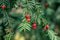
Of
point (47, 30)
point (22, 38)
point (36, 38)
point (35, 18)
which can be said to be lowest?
point (22, 38)

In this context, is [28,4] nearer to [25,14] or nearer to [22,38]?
[25,14]

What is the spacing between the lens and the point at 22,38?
2.88 meters

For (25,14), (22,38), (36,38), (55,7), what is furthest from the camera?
(55,7)

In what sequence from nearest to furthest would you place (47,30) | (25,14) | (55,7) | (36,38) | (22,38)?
(25,14), (47,30), (36,38), (22,38), (55,7)

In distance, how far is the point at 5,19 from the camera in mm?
1707

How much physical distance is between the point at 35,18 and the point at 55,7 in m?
2.15

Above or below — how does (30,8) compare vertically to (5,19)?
above

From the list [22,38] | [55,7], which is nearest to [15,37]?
[22,38]

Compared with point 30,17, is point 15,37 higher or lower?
lower

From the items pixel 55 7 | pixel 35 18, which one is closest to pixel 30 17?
pixel 35 18

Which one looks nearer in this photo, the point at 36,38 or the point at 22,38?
the point at 36,38

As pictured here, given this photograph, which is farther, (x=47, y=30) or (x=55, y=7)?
(x=55, y=7)

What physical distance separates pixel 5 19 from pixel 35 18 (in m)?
0.26

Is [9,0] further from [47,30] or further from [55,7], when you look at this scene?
[55,7]
